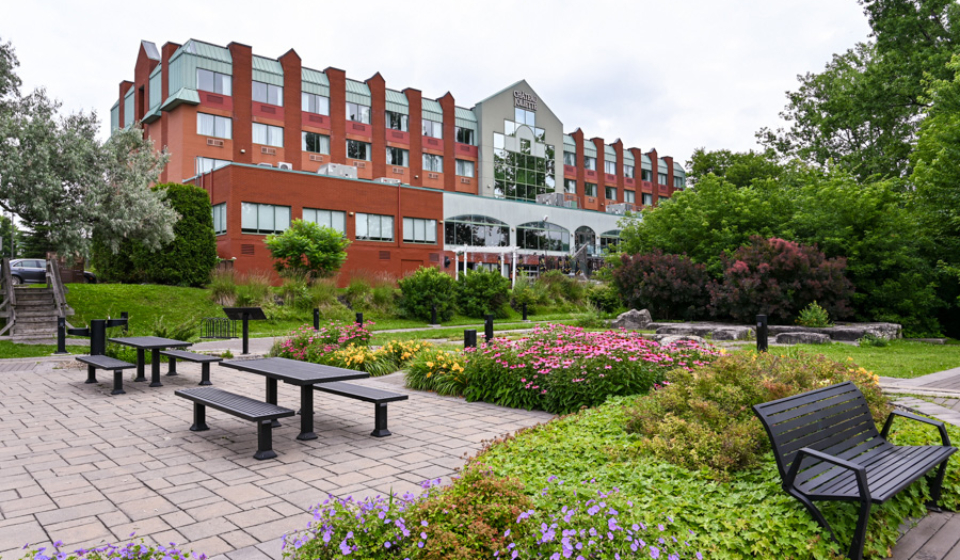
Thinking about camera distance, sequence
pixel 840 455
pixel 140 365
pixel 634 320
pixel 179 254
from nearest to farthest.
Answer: pixel 840 455 < pixel 140 365 < pixel 634 320 < pixel 179 254

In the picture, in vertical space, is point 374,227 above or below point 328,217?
below

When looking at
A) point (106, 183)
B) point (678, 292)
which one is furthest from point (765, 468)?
point (106, 183)

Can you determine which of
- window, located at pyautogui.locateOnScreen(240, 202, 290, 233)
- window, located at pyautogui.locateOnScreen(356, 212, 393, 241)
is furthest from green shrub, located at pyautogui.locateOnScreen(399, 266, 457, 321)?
window, located at pyautogui.locateOnScreen(356, 212, 393, 241)

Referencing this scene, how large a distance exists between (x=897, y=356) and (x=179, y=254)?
82.3 ft

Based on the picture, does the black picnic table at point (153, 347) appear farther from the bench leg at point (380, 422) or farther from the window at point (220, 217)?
the window at point (220, 217)

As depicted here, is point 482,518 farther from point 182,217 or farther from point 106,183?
point 182,217

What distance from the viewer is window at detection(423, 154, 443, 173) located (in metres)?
45.4

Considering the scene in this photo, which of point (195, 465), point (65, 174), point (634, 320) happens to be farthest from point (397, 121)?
point (195, 465)

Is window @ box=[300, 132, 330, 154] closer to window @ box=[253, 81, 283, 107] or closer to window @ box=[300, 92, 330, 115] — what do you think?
window @ box=[300, 92, 330, 115]

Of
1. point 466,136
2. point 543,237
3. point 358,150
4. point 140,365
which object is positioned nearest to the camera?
point 140,365

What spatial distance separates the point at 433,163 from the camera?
45938 millimetres

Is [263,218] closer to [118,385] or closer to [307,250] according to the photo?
[307,250]

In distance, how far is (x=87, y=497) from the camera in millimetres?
4246

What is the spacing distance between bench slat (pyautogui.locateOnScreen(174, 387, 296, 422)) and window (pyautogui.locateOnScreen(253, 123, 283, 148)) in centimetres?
3404
